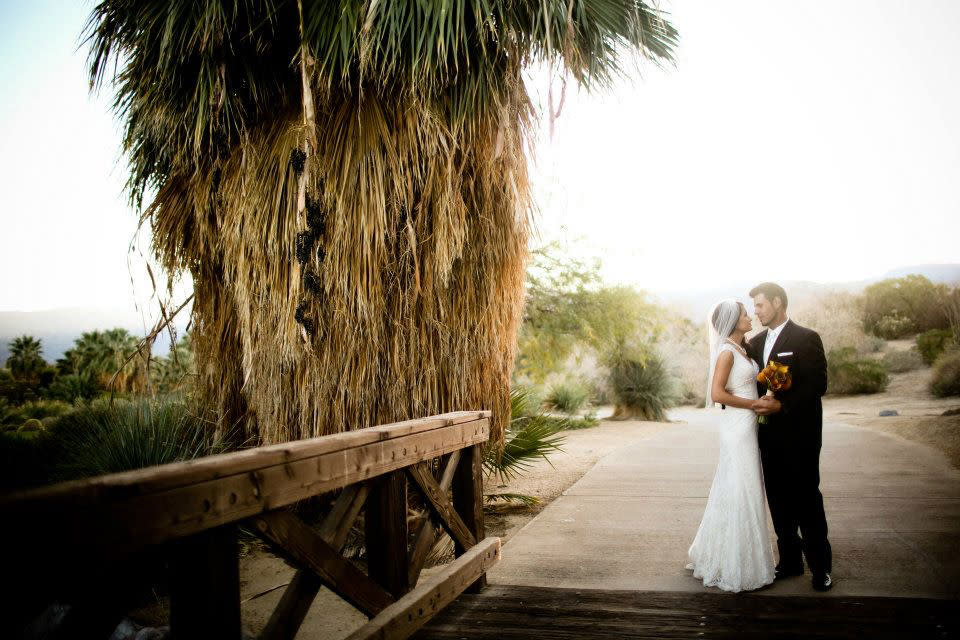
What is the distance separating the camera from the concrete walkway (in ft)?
13.4

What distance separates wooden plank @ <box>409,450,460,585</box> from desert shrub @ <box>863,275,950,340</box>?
112 feet

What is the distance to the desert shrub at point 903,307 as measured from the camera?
31953 mm

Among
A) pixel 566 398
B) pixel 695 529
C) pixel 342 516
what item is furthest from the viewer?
pixel 566 398

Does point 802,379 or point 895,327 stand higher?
point 895,327

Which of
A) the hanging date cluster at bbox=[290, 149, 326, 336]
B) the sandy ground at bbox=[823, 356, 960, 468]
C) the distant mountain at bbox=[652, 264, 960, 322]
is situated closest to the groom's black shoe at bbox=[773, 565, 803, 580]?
the hanging date cluster at bbox=[290, 149, 326, 336]

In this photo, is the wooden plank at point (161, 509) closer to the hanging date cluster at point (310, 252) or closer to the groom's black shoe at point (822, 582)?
the hanging date cluster at point (310, 252)

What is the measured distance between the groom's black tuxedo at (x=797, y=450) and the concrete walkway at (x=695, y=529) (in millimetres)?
277

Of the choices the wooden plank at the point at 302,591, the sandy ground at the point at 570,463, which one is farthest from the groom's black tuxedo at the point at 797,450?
the wooden plank at the point at 302,591

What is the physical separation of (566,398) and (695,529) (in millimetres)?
13516

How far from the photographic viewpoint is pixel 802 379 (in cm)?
409

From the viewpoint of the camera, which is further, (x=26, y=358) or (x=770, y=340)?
(x=26, y=358)

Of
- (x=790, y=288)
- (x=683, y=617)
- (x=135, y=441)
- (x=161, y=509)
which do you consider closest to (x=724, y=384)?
(x=683, y=617)

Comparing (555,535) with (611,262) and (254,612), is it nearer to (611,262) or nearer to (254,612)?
(254,612)

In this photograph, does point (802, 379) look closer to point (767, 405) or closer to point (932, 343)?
point (767, 405)
